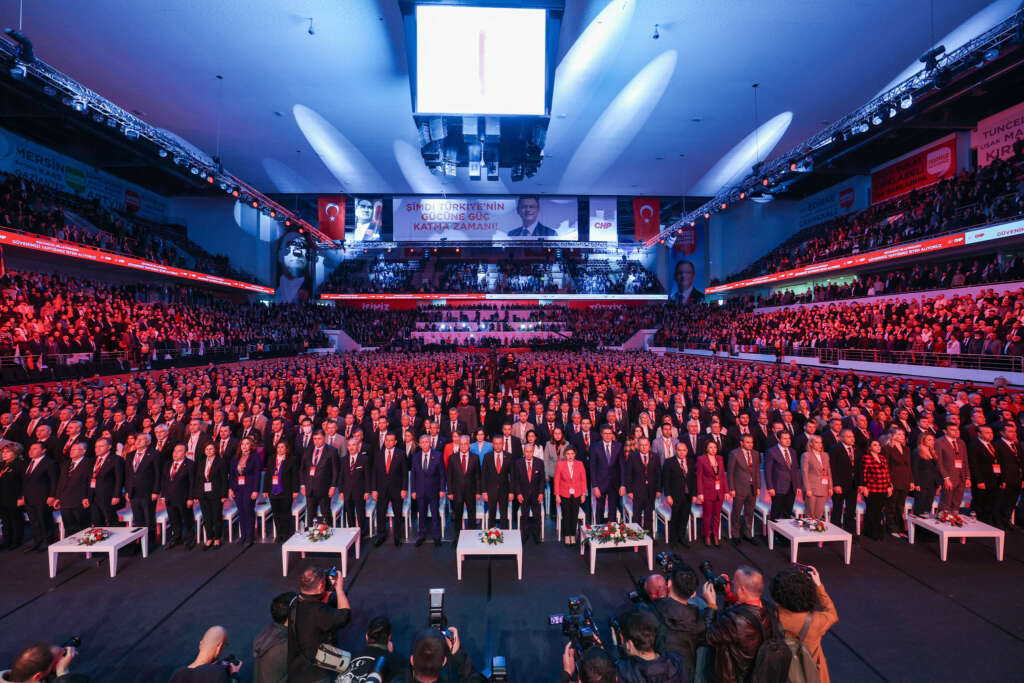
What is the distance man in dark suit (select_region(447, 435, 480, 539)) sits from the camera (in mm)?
5656

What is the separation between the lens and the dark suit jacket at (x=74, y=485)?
5410 mm

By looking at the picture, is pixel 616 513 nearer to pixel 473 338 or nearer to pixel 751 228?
pixel 473 338

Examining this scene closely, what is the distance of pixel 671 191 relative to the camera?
24.7m

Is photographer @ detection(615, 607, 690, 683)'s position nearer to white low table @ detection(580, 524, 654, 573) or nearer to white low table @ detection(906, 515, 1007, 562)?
white low table @ detection(580, 524, 654, 573)

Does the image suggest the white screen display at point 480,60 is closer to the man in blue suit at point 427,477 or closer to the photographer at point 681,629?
the man in blue suit at point 427,477

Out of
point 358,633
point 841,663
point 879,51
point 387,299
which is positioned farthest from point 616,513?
point 387,299

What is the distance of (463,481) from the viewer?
5672 mm

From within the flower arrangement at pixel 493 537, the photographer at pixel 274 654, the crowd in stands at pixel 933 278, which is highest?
the crowd in stands at pixel 933 278

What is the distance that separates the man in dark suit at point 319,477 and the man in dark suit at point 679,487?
432cm

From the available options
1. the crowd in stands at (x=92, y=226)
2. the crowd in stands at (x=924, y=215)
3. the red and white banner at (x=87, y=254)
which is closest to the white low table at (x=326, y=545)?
the red and white banner at (x=87, y=254)

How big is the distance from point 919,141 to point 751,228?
10507mm

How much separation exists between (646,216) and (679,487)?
23.3m

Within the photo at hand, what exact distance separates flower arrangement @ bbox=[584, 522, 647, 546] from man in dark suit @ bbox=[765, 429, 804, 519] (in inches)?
82.0

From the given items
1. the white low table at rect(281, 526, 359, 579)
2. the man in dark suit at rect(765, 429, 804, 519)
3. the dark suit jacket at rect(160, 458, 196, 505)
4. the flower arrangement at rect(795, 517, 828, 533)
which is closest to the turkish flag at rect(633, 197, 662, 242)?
the man in dark suit at rect(765, 429, 804, 519)
